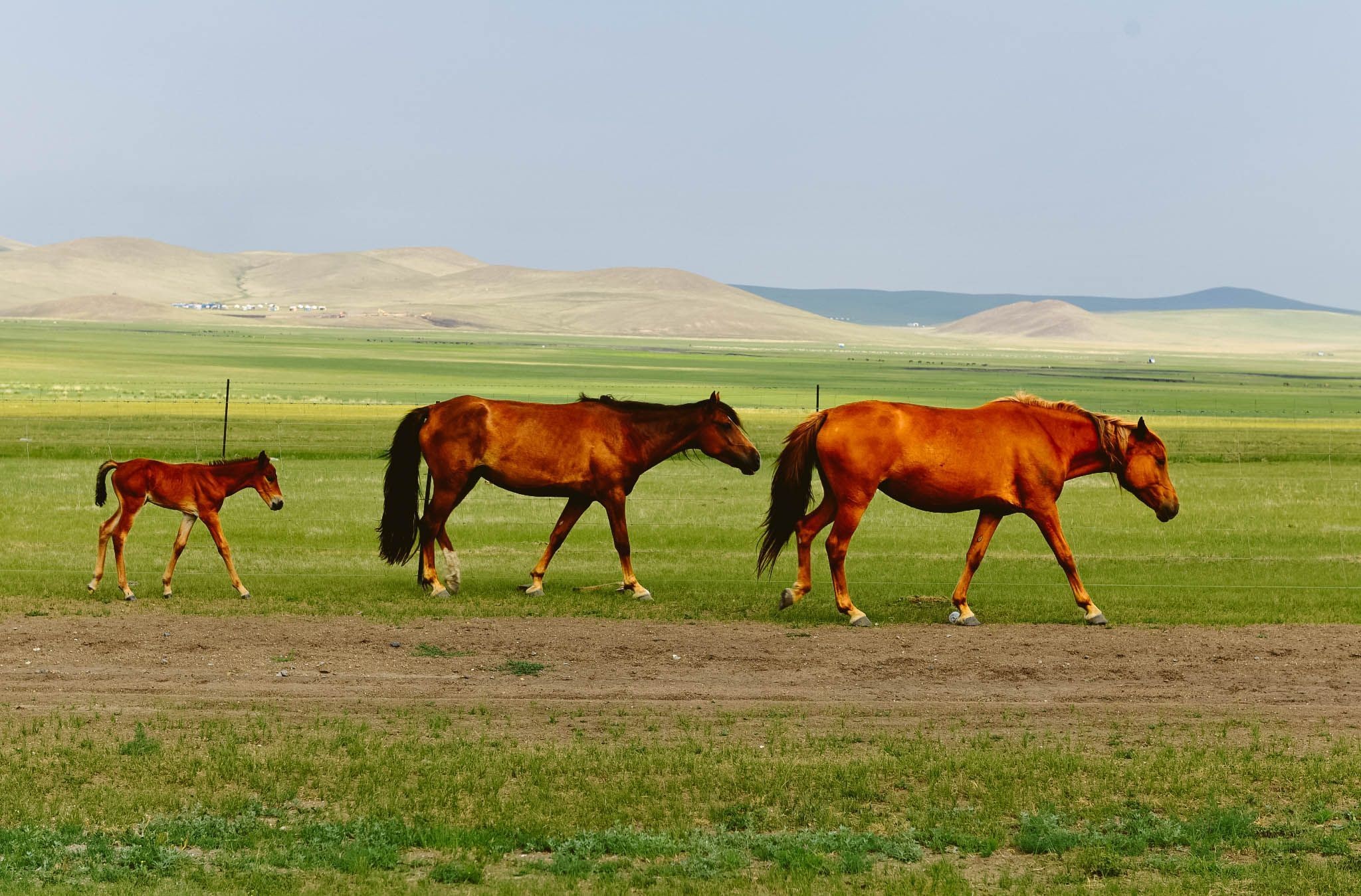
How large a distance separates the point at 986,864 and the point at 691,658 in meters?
5.38

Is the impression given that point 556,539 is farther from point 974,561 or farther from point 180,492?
point 974,561

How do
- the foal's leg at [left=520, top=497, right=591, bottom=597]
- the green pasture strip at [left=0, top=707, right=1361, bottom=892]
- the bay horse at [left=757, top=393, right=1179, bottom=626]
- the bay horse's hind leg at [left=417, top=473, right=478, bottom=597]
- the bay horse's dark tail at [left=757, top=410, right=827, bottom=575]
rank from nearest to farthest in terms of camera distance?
1. the green pasture strip at [left=0, top=707, right=1361, bottom=892]
2. the bay horse at [left=757, top=393, right=1179, bottom=626]
3. the bay horse's dark tail at [left=757, top=410, right=827, bottom=575]
4. the foal's leg at [left=520, top=497, right=591, bottom=597]
5. the bay horse's hind leg at [left=417, top=473, right=478, bottom=597]

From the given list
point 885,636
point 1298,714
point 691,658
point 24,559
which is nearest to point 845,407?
point 885,636

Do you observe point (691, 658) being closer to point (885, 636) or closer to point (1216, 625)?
point (885, 636)

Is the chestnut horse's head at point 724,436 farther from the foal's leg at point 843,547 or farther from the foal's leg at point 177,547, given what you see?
the foal's leg at point 177,547

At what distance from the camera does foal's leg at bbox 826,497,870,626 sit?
1482cm

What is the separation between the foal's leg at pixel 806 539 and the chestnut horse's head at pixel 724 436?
1.30 meters

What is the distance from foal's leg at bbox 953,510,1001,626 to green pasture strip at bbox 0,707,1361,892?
172 inches

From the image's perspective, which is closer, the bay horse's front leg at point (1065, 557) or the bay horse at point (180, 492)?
the bay horse's front leg at point (1065, 557)

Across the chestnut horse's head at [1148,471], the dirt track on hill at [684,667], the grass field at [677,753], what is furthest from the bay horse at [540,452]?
the chestnut horse's head at [1148,471]

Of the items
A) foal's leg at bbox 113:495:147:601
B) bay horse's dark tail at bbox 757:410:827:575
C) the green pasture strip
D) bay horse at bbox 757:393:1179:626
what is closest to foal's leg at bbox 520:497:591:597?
bay horse's dark tail at bbox 757:410:827:575

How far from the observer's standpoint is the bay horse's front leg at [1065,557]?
14758 mm

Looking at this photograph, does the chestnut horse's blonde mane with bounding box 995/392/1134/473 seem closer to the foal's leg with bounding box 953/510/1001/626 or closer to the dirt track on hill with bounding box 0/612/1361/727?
the foal's leg with bounding box 953/510/1001/626

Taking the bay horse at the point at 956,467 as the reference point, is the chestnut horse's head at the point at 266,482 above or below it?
below
